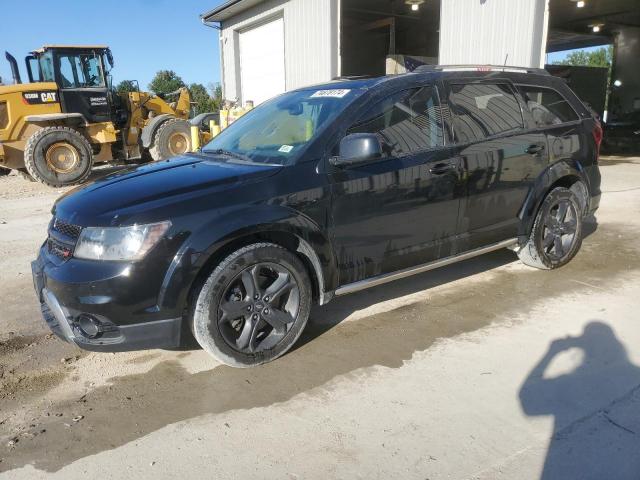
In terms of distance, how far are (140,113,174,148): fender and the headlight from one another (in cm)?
1068

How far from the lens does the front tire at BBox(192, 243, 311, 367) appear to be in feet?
9.98

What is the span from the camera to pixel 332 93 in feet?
12.7

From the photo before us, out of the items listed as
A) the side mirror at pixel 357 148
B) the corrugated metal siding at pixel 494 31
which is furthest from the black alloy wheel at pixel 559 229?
the corrugated metal siding at pixel 494 31

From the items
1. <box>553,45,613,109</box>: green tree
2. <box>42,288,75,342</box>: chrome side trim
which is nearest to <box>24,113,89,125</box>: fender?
<box>42,288,75,342</box>: chrome side trim

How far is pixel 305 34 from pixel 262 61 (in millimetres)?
3046

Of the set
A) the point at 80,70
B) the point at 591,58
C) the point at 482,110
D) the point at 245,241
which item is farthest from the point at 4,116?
the point at 591,58

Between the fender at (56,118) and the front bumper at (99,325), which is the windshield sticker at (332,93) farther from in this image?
the fender at (56,118)

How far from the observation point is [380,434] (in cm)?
261

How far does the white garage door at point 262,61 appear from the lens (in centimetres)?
1569

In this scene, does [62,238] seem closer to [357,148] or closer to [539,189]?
[357,148]

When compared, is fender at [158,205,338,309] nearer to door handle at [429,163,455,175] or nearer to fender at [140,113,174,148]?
door handle at [429,163,455,175]

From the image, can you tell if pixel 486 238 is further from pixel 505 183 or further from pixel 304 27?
pixel 304 27

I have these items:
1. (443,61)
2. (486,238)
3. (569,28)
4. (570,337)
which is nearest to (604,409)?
(570,337)

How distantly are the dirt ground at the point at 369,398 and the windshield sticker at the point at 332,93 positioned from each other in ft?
5.46
